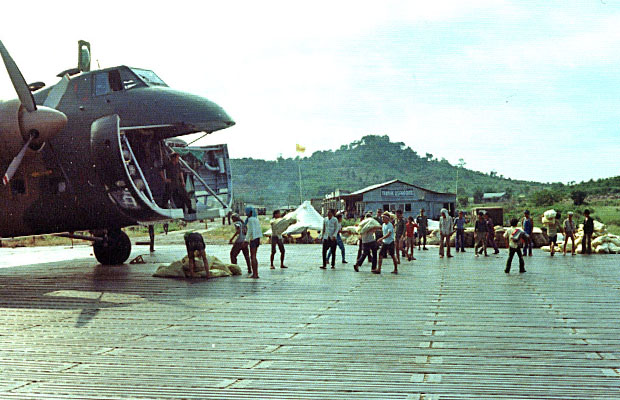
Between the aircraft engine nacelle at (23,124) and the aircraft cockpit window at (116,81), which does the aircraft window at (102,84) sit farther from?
the aircraft engine nacelle at (23,124)

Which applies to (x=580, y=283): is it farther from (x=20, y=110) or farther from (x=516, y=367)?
(x=20, y=110)

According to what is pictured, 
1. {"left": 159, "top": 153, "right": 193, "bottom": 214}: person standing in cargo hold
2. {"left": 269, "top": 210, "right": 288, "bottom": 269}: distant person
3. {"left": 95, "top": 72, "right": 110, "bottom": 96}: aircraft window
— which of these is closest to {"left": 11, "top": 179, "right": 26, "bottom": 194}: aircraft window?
{"left": 95, "top": 72, "right": 110, "bottom": 96}: aircraft window

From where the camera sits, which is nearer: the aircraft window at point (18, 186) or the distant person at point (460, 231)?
the aircraft window at point (18, 186)

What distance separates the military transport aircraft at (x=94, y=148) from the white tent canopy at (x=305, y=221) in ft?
70.9

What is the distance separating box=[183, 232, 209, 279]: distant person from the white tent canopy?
23.3 m

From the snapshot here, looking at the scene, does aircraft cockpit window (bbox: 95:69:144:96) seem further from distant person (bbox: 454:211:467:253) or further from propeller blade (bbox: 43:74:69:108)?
distant person (bbox: 454:211:467:253)

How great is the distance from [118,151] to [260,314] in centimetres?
758

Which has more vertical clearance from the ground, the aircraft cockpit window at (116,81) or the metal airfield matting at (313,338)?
the aircraft cockpit window at (116,81)

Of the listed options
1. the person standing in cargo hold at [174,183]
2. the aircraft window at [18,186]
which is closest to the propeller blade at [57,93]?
the aircraft window at [18,186]

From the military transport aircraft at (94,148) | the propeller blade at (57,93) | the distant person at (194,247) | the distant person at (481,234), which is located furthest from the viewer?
the distant person at (481,234)

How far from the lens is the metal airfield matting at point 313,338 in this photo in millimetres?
6309

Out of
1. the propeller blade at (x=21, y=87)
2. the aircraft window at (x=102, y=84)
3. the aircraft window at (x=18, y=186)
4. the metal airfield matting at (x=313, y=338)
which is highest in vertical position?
the aircraft window at (x=102, y=84)

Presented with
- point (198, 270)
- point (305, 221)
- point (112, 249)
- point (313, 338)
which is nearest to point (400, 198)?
point (305, 221)

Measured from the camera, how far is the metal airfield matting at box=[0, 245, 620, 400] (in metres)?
6.31
